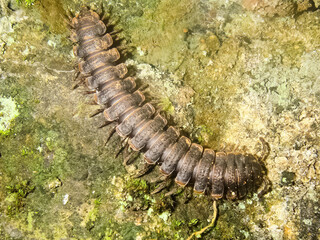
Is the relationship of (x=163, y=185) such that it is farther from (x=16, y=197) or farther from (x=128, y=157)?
(x=16, y=197)

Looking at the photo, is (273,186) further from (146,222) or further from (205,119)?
(146,222)

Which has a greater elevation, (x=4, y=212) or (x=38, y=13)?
(x=38, y=13)

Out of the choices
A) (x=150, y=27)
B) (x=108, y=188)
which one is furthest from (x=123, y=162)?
(x=150, y=27)

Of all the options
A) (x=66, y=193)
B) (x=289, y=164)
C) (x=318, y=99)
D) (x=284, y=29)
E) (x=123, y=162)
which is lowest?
(x=66, y=193)

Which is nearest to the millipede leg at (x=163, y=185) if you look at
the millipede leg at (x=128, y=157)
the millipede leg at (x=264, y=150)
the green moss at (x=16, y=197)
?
the millipede leg at (x=128, y=157)

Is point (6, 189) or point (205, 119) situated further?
point (205, 119)

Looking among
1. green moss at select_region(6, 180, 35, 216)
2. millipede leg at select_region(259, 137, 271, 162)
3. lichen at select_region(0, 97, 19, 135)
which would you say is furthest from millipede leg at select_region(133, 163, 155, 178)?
lichen at select_region(0, 97, 19, 135)

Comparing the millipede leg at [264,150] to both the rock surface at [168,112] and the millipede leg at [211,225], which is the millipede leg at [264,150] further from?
the millipede leg at [211,225]
